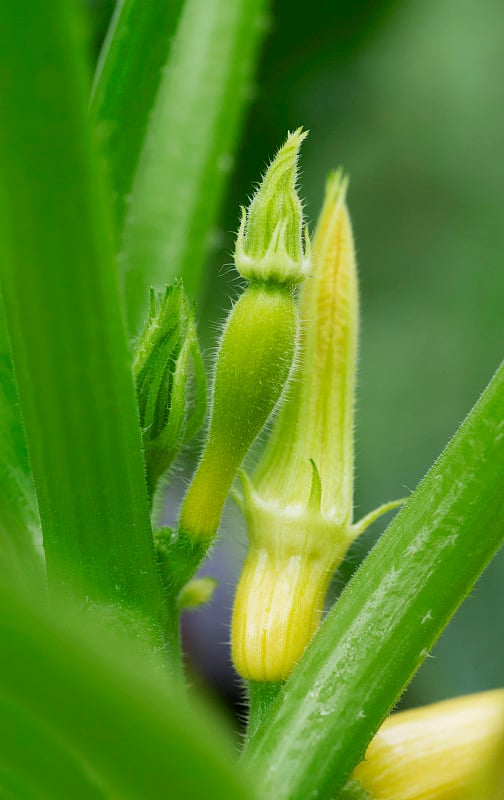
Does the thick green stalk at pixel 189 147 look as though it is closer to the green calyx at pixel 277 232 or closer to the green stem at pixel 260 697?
the green calyx at pixel 277 232

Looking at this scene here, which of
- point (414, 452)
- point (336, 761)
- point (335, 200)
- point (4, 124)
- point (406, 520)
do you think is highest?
point (4, 124)

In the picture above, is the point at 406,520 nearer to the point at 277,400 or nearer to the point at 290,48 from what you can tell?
the point at 277,400

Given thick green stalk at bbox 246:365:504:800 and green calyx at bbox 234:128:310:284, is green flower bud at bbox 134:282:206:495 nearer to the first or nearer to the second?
green calyx at bbox 234:128:310:284

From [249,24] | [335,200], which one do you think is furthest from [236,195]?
[335,200]

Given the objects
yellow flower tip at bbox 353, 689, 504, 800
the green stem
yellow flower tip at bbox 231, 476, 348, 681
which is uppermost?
yellow flower tip at bbox 231, 476, 348, 681

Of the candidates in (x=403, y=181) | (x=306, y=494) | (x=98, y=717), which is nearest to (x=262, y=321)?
(x=306, y=494)

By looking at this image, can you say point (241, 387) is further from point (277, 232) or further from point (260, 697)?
point (260, 697)

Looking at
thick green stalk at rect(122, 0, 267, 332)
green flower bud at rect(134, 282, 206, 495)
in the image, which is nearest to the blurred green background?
thick green stalk at rect(122, 0, 267, 332)

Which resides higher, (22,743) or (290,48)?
(290,48)
